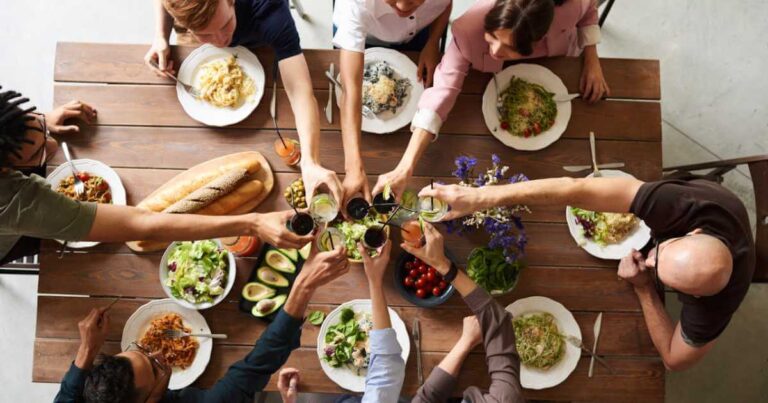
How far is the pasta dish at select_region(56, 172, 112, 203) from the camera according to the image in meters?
2.20

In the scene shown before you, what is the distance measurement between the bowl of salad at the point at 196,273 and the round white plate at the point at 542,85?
1315 millimetres

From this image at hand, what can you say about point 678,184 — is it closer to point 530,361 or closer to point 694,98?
point 530,361

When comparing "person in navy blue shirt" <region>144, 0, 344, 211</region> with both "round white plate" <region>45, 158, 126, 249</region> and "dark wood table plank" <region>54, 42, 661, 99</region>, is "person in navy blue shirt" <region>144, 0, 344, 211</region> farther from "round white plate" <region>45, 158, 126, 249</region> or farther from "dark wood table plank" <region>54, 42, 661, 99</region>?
"round white plate" <region>45, 158, 126, 249</region>

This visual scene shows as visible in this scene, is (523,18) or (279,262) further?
(279,262)

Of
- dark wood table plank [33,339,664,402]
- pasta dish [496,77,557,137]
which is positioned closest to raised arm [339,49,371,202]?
pasta dish [496,77,557,137]

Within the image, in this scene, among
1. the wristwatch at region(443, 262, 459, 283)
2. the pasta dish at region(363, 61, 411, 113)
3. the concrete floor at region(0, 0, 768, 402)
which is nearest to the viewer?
the wristwatch at region(443, 262, 459, 283)

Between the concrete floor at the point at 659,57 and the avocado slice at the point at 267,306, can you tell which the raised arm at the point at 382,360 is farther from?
the concrete floor at the point at 659,57

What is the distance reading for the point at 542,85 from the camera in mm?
2281

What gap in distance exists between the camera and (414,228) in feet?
6.77

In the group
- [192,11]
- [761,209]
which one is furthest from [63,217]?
[761,209]

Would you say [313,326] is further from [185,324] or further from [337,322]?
[185,324]

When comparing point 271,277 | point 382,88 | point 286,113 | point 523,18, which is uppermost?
point 523,18

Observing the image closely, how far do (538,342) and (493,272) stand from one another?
355 millimetres

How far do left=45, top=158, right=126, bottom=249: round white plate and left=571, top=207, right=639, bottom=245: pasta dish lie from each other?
6.62ft
